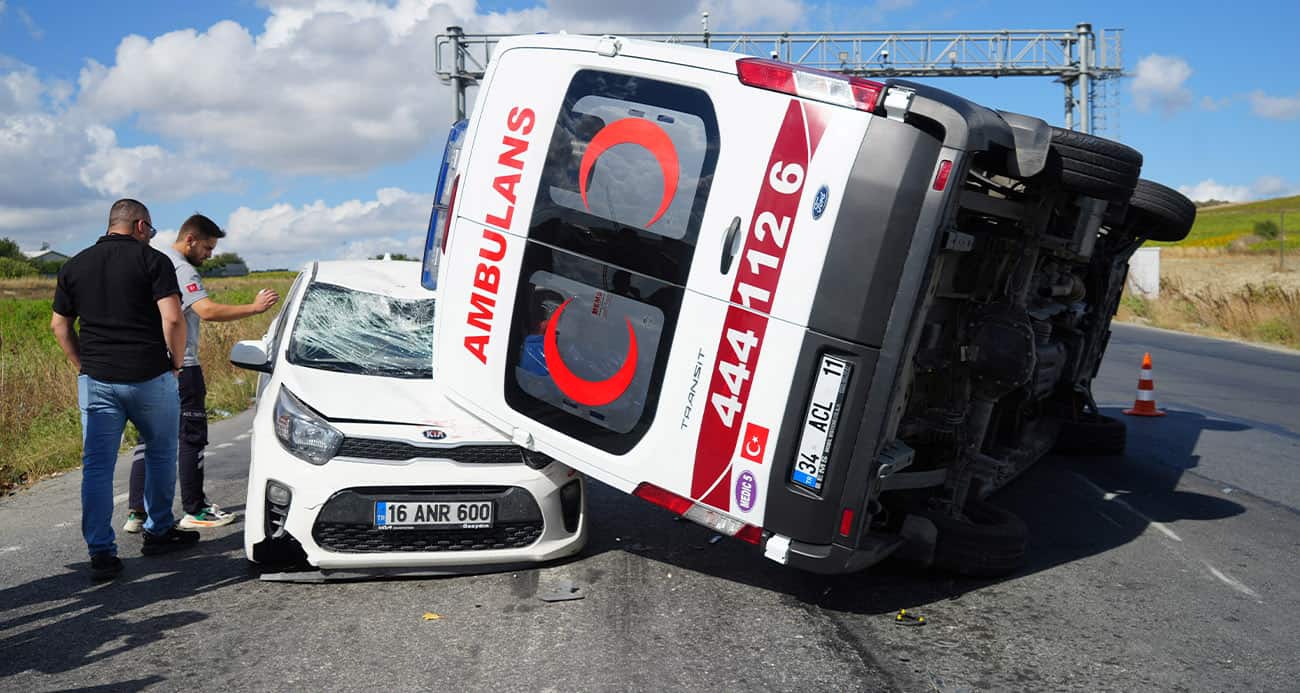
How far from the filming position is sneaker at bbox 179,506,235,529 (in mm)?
6258

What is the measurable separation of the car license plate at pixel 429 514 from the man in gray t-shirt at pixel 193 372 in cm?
184

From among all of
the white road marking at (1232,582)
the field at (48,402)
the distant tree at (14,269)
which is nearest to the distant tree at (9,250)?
the distant tree at (14,269)

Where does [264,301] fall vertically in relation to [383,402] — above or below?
above

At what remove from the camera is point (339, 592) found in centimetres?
497

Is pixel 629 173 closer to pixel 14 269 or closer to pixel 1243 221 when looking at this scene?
pixel 14 269

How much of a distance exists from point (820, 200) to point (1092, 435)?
521 centimetres

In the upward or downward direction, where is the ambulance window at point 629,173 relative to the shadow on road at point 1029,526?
upward

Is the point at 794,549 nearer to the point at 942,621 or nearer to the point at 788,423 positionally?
the point at 788,423

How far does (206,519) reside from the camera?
629 centimetres

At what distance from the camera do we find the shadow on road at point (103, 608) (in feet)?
13.8

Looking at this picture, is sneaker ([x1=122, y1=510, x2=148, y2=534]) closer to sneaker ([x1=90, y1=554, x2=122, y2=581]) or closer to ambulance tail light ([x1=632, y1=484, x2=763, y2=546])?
sneaker ([x1=90, y1=554, x2=122, y2=581])

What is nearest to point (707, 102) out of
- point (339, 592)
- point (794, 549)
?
point (794, 549)

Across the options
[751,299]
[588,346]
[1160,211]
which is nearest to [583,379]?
[588,346]

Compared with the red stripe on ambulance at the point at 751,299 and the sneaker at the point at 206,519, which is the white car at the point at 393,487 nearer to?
the red stripe on ambulance at the point at 751,299
